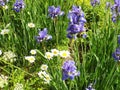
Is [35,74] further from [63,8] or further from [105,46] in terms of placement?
[63,8]

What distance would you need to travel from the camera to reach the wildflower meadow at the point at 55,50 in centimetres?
247

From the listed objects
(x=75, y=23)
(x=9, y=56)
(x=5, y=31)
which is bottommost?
(x=9, y=56)

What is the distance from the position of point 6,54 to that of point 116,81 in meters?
1.29

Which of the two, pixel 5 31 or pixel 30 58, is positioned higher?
pixel 5 31

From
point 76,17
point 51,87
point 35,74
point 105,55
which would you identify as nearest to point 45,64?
point 35,74

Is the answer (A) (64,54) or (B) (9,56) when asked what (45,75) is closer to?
(A) (64,54)

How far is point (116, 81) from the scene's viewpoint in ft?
8.34

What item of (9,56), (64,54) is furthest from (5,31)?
(64,54)

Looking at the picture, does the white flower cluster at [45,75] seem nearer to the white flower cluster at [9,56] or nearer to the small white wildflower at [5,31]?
the white flower cluster at [9,56]

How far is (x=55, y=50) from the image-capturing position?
10.3 ft

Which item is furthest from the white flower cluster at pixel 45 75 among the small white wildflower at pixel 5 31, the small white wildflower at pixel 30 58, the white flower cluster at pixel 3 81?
the small white wildflower at pixel 5 31

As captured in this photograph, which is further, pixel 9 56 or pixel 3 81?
pixel 9 56

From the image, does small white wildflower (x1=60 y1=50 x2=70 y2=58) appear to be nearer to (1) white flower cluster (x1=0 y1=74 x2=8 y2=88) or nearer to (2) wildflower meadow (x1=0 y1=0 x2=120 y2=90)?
(2) wildflower meadow (x1=0 y1=0 x2=120 y2=90)

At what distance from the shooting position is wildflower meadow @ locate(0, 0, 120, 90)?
8.12 feet
